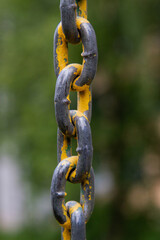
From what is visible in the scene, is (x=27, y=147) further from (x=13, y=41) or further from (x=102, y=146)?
(x=13, y=41)

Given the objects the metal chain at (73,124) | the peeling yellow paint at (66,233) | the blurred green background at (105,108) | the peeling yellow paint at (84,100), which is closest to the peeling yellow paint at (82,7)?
the metal chain at (73,124)

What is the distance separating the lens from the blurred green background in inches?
139

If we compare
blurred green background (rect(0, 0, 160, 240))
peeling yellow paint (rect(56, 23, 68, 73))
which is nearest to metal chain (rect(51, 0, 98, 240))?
peeling yellow paint (rect(56, 23, 68, 73))

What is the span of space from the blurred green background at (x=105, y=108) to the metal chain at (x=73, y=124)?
2.72 m

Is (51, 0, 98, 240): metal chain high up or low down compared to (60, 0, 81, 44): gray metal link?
down

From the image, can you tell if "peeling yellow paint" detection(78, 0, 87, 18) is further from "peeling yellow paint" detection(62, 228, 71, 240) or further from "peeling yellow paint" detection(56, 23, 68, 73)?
"peeling yellow paint" detection(62, 228, 71, 240)

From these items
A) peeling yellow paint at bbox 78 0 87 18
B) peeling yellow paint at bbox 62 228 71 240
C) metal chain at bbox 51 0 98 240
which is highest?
peeling yellow paint at bbox 78 0 87 18

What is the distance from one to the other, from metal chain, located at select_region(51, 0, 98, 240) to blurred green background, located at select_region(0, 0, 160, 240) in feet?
8.93

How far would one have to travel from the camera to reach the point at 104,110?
3889 mm

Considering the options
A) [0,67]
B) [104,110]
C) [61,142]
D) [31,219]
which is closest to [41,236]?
[31,219]

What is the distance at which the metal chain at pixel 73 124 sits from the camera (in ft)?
1.99

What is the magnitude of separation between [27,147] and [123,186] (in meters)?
0.98

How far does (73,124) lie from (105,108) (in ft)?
10.8

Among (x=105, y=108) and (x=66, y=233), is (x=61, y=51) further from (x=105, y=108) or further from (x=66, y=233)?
(x=105, y=108)
